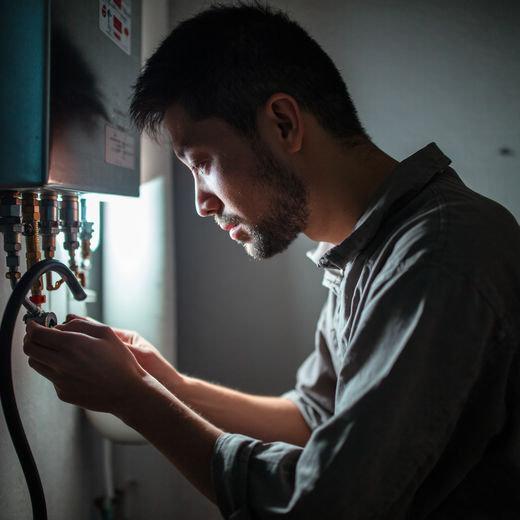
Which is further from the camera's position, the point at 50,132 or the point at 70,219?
the point at 70,219

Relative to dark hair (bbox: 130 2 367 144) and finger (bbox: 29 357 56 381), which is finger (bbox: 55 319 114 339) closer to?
finger (bbox: 29 357 56 381)

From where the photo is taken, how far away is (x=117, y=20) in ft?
2.27

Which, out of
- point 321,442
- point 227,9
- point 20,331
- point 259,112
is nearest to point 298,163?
point 259,112

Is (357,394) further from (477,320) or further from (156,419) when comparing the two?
(156,419)

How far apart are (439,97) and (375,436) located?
968 millimetres

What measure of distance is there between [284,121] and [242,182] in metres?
0.12

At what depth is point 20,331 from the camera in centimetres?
67

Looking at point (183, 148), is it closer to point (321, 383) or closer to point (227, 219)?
point (227, 219)

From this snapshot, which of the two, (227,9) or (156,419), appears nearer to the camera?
(156,419)

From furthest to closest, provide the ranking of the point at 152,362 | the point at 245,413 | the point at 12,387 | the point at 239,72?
1. the point at 245,413
2. the point at 152,362
3. the point at 239,72
4. the point at 12,387

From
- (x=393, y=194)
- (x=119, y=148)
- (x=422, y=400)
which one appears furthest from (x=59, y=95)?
(x=422, y=400)

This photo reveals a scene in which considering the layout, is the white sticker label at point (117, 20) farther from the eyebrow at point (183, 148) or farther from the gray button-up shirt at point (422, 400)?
A: the gray button-up shirt at point (422, 400)

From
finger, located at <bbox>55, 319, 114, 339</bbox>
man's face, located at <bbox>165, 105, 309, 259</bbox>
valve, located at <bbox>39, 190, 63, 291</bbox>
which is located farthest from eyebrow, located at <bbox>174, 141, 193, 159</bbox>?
finger, located at <bbox>55, 319, 114, 339</bbox>

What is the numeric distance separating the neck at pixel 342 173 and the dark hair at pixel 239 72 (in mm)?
30
